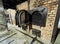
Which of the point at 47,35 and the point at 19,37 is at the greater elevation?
the point at 19,37

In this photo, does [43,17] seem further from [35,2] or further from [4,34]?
[4,34]

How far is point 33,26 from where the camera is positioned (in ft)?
11.8

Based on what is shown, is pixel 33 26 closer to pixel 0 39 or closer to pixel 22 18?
pixel 22 18

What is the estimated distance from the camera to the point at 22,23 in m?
4.12

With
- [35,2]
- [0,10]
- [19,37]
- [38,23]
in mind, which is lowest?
[19,37]

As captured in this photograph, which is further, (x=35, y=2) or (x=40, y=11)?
(x=35, y=2)

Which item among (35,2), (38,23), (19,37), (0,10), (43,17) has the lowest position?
(19,37)

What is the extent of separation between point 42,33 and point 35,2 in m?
1.43

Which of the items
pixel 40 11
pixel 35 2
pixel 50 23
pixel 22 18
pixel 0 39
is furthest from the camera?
pixel 22 18

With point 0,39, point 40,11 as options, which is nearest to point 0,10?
point 0,39

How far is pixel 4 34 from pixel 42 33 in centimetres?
170

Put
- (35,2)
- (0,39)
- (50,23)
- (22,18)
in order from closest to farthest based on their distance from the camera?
(0,39)
(50,23)
(35,2)
(22,18)

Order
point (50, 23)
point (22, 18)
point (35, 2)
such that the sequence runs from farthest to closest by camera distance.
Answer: point (22, 18) → point (35, 2) → point (50, 23)

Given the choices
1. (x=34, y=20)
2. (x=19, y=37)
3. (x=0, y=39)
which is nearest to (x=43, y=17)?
(x=34, y=20)
